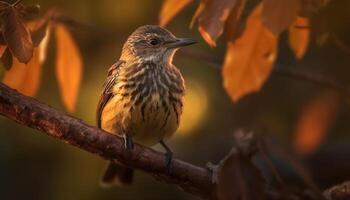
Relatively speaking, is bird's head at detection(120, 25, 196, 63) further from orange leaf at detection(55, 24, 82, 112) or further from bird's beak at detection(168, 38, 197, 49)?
orange leaf at detection(55, 24, 82, 112)

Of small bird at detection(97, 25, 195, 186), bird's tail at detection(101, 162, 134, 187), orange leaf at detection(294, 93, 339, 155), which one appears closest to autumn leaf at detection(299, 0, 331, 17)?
orange leaf at detection(294, 93, 339, 155)

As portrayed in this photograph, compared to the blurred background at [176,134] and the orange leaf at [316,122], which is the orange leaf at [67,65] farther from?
the blurred background at [176,134]

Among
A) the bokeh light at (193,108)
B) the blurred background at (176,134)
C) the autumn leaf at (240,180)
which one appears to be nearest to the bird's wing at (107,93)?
the blurred background at (176,134)

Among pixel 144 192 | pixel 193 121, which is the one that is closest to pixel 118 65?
pixel 193 121

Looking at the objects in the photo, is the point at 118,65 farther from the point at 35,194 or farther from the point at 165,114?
the point at 35,194

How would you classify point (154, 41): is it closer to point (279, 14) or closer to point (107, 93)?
point (107, 93)

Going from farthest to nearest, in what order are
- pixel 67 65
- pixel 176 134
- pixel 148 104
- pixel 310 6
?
pixel 176 134, pixel 148 104, pixel 67 65, pixel 310 6

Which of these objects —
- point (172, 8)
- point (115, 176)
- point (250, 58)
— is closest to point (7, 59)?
point (172, 8)
